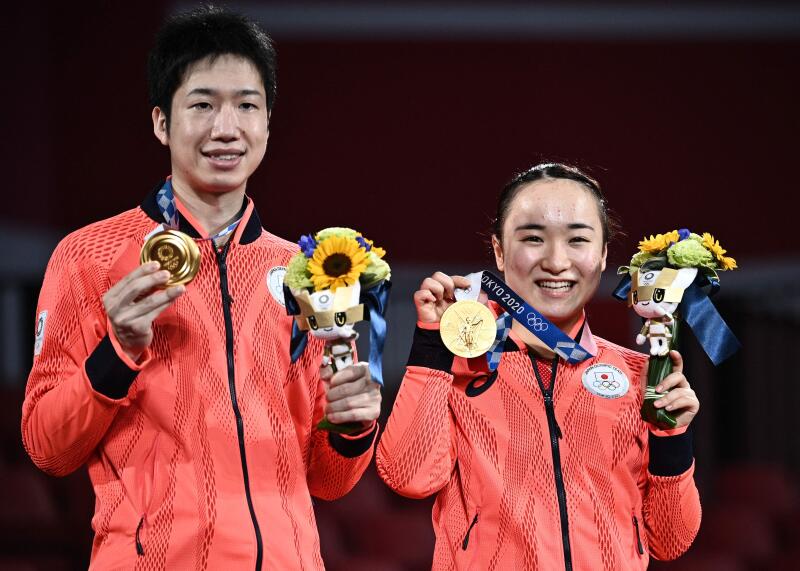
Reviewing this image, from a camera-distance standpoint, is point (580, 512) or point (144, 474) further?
point (580, 512)

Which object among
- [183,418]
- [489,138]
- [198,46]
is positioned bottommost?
[183,418]

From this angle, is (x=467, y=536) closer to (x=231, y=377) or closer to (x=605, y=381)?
(x=605, y=381)

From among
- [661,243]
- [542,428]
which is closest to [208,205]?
[542,428]

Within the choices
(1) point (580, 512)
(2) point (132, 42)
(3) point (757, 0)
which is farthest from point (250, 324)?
(3) point (757, 0)

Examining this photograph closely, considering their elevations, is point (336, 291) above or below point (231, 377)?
above

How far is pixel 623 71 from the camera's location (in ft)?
19.4

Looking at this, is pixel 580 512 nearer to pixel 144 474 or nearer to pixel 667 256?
pixel 667 256

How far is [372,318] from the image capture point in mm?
2078

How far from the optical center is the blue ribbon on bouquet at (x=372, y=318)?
2053 millimetres

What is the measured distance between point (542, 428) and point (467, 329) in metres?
0.25

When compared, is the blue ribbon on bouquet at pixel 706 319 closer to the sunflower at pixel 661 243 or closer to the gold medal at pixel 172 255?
the sunflower at pixel 661 243

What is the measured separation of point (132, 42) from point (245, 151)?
3.57 m

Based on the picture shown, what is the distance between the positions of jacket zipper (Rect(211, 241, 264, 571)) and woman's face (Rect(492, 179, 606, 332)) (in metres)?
0.55

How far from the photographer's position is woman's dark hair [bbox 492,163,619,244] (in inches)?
96.1
